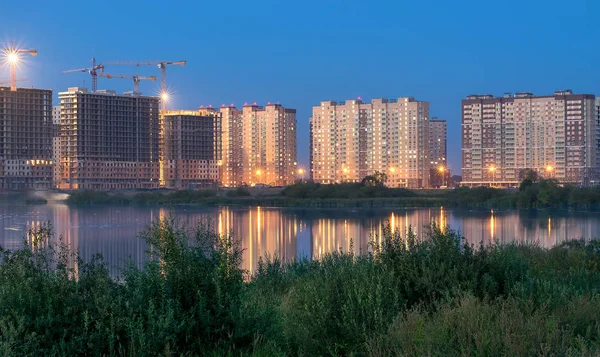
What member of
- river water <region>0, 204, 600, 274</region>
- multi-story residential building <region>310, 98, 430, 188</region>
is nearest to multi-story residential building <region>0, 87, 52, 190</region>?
multi-story residential building <region>310, 98, 430, 188</region>

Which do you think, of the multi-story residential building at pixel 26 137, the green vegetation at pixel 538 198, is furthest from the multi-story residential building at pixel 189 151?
the green vegetation at pixel 538 198

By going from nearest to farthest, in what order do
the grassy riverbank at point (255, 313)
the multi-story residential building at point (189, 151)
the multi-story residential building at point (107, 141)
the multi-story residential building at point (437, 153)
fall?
the grassy riverbank at point (255, 313) < the multi-story residential building at point (107, 141) < the multi-story residential building at point (189, 151) < the multi-story residential building at point (437, 153)

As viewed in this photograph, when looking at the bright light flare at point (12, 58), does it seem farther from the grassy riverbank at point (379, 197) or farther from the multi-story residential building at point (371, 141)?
the multi-story residential building at point (371, 141)

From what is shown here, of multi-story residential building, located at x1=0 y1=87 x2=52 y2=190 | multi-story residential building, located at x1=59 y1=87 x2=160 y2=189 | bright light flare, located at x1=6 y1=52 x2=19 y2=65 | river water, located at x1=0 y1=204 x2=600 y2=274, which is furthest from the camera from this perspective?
bright light flare, located at x1=6 y1=52 x2=19 y2=65

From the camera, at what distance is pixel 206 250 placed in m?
7.90

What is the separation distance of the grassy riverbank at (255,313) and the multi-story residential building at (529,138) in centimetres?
11472

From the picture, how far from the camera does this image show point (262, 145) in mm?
156125

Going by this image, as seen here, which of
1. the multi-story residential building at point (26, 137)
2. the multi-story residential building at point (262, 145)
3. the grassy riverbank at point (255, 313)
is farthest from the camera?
the multi-story residential building at point (262, 145)

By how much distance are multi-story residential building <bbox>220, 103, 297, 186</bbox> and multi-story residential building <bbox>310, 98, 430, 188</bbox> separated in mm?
11152

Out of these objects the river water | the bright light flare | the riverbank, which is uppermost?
the bright light flare

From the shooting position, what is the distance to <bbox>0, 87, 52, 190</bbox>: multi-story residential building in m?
114

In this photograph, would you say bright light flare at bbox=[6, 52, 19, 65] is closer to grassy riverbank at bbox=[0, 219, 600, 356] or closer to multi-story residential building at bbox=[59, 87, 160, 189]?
multi-story residential building at bbox=[59, 87, 160, 189]

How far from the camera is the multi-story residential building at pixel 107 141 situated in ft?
389

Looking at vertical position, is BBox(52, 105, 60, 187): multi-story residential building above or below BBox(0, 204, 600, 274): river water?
above
